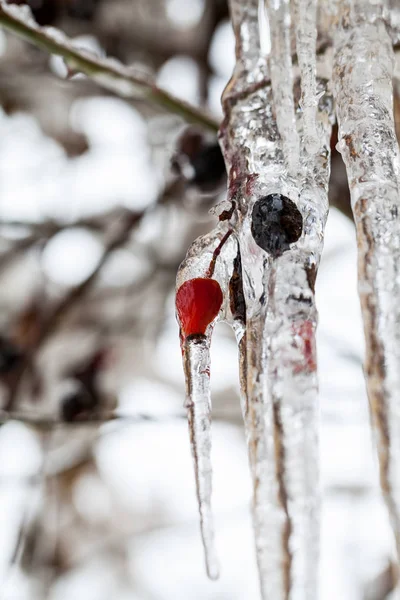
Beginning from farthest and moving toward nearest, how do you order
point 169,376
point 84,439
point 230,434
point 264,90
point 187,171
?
point 230,434
point 169,376
point 84,439
point 187,171
point 264,90

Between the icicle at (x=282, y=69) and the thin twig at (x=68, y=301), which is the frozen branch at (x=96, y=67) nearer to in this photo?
the icicle at (x=282, y=69)

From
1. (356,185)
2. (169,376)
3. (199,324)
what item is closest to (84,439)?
(169,376)

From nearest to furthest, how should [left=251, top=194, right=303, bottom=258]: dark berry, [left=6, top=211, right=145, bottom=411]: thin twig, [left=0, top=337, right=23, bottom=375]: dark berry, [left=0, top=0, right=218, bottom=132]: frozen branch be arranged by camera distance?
[left=251, top=194, right=303, bottom=258]: dark berry
[left=0, top=0, right=218, bottom=132]: frozen branch
[left=6, top=211, right=145, bottom=411]: thin twig
[left=0, top=337, right=23, bottom=375]: dark berry

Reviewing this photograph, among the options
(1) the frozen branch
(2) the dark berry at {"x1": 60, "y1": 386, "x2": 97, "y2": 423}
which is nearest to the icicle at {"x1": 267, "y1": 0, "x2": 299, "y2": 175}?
(1) the frozen branch

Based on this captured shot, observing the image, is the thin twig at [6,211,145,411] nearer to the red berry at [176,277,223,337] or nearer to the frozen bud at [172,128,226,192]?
the frozen bud at [172,128,226,192]

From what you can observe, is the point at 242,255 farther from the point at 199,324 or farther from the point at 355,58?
the point at 355,58
